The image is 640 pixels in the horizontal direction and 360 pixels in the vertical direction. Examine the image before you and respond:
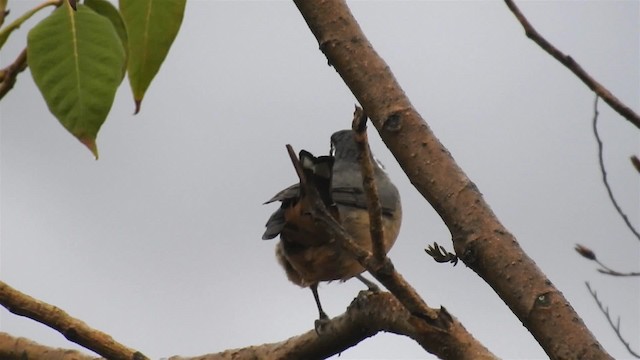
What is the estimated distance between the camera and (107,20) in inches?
39.4

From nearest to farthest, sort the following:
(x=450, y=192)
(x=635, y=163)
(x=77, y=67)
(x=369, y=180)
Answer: (x=77, y=67) → (x=635, y=163) → (x=450, y=192) → (x=369, y=180)

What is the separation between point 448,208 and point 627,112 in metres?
0.47

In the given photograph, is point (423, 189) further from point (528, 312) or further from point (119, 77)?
point (119, 77)

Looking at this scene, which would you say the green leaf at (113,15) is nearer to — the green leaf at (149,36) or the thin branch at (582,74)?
the green leaf at (149,36)

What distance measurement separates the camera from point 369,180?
171 cm

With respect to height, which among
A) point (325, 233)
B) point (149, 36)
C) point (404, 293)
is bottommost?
point (404, 293)

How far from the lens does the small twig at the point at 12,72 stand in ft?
3.20

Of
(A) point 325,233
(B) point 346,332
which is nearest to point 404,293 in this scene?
(B) point 346,332

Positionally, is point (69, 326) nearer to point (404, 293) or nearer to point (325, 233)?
point (404, 293)

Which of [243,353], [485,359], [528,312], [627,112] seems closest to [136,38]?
[627,112]

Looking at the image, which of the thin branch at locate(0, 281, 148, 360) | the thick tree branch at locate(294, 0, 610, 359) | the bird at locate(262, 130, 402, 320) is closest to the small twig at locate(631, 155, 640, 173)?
the thick tree branch at locate(294, 0, 610, 359)

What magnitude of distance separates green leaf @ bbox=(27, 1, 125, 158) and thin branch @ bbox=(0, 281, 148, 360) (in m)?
1.46

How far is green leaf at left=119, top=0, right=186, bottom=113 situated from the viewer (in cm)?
104

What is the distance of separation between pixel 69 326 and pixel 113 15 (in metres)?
1.48
